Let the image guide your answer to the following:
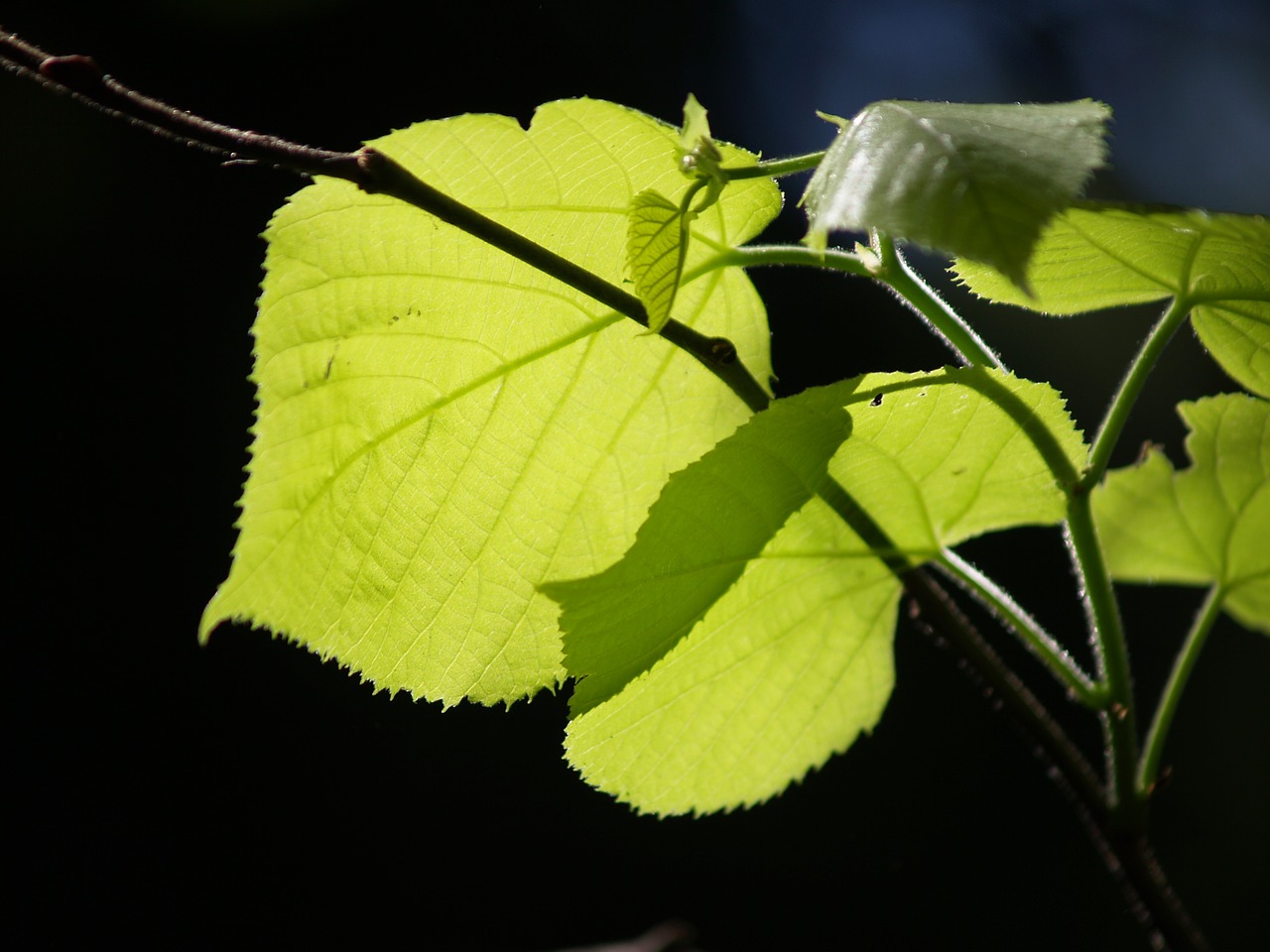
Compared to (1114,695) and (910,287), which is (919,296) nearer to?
(910,287)

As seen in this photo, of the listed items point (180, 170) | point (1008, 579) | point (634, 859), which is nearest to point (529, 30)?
point (180, 170)

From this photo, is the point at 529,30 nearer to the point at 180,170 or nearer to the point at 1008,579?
the point at 180,170

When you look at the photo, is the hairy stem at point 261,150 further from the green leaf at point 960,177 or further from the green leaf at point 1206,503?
the green leaf at point 1206,503

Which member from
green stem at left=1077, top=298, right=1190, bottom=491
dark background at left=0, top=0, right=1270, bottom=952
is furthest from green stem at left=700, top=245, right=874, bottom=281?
dark background at left=0, top=0, right=1270, bottom=952

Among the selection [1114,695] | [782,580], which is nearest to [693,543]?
[782,580]

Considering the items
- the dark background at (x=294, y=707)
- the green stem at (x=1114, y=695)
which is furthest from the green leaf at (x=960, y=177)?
the dark background at (x=294, y=707)

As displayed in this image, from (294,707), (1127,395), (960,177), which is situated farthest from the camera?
(294,707)
